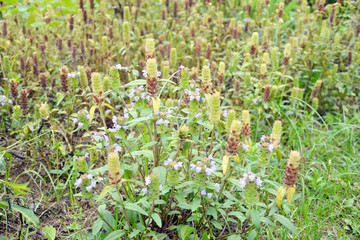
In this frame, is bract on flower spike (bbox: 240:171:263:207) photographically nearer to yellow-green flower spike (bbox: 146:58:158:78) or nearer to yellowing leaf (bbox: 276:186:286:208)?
yellowing leaf (bbox: 276:186:286:208)

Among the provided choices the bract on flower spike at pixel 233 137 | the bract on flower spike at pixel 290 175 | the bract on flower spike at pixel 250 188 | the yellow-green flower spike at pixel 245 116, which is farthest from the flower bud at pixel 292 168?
the yellow-green flower spike at pixel 245 116

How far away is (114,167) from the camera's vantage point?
1.73 metres

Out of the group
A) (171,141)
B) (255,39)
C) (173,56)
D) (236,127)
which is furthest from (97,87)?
(255,39)

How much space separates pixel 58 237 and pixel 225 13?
481 centimetres

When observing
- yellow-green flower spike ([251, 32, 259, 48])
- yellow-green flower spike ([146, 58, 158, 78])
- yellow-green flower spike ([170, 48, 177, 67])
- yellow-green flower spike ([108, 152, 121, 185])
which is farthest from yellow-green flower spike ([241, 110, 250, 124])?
yellow-green flower spike ([251, 32, 259, 48])

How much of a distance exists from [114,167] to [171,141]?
2.08ft

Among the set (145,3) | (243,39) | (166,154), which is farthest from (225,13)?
(166,154)

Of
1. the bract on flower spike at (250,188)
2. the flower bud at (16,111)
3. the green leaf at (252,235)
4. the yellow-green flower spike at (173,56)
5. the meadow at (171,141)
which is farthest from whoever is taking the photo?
the yellow-green flower spike at (173,56)

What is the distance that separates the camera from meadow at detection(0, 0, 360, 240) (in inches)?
81.3

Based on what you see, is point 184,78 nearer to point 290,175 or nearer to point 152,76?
point 152,76

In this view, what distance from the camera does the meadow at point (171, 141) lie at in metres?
2.06

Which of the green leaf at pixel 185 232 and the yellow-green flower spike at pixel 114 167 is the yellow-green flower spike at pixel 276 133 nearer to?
the green leaf at pixel 185 232

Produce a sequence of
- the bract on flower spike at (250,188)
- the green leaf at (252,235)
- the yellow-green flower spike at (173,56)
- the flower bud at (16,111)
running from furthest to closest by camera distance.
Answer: the yellow-green flower spike at (173,56)
the flower bud at (16,111)
the green leaf at (252,235)
the bract on flower spike at (250,188)

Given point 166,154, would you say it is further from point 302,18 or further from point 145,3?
point 145,3
